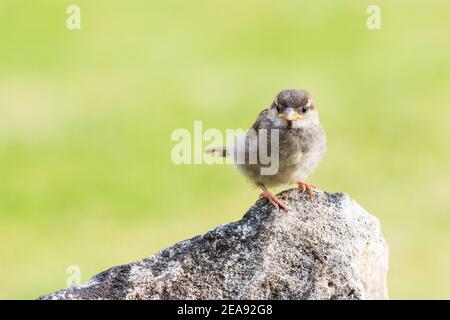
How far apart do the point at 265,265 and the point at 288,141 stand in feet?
5.95

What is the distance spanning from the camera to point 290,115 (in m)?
6.83

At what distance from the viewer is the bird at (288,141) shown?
686 centimetres

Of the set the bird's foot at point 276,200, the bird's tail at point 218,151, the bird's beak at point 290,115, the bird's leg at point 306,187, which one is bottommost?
the bird's foot at point 276,200

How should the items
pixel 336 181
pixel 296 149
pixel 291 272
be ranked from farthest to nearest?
pixel 336 181, pixel 296 149, pixel 291 272

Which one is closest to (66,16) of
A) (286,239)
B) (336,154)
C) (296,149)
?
(336,154)

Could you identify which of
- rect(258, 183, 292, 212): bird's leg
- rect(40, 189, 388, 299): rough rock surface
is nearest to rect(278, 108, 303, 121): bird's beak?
rect(258, 183, 292, 212): bird's leg

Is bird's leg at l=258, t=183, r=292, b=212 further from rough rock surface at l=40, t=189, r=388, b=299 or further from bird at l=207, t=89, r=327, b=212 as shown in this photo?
bird at l=207, t=89, r=327, b=212

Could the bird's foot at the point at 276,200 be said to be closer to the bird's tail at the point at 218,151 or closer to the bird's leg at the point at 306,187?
the bird's leg at the point at 306,187

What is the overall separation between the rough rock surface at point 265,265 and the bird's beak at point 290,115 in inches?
48.5

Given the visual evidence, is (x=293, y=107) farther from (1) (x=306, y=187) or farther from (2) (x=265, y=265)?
(2) (x=265, y=265)

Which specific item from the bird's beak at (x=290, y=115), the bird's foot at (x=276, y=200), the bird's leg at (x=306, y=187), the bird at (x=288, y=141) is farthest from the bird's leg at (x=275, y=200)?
the bird's beak at (x=290, y=115)
